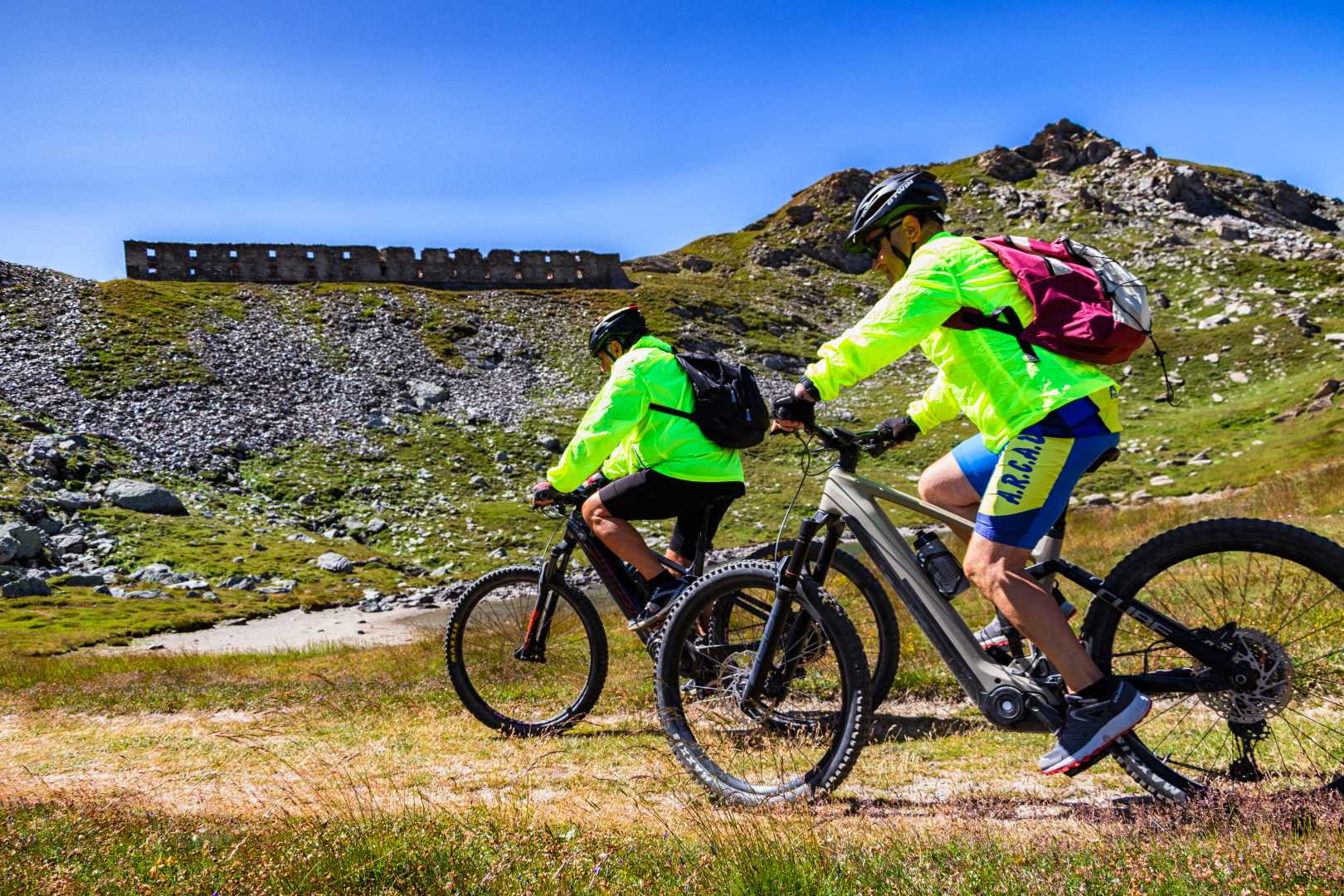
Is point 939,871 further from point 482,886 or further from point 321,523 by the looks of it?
point 321,523

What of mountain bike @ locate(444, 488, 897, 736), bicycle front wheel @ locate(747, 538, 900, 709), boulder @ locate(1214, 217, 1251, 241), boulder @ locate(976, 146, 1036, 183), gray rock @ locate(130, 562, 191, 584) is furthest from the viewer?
boulder @ locate(976, 146, 1036, 183)

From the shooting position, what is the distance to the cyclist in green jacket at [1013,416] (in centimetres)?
427

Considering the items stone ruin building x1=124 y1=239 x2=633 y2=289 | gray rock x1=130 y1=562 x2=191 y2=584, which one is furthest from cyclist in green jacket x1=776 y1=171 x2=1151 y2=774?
stone ruin building x1=124 y1=239 x2=633 y2=289

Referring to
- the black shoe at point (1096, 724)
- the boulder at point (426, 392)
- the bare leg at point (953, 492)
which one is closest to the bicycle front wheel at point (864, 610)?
the bare leg at point (953, 492)

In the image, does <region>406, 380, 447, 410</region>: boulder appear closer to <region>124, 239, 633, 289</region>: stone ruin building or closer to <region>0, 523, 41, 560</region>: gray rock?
<region>0, 523, 41, 560</region>: gray rock

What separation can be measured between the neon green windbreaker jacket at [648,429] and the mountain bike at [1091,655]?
1.55 m

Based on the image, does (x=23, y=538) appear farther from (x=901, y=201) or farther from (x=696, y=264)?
(x=696, y=264)

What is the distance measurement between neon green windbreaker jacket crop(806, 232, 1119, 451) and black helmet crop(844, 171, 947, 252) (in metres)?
0.45

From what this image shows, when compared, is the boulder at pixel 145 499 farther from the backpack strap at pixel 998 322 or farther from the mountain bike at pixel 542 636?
the backpack strap at pixel 998 322

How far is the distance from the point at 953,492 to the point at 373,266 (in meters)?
87.5

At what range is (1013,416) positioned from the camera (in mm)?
4375

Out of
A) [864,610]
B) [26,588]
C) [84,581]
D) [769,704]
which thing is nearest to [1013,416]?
[864,610]

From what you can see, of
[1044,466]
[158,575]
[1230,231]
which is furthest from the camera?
[1230,231]

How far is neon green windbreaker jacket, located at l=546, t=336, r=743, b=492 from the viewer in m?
6.91
